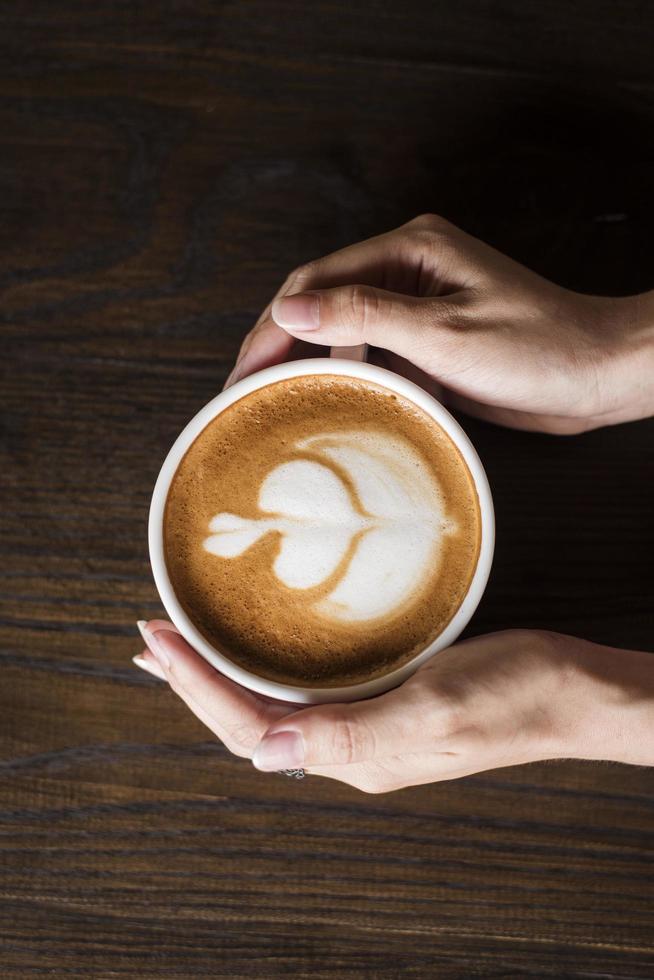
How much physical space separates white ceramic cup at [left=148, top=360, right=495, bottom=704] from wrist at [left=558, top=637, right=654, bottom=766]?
16cm

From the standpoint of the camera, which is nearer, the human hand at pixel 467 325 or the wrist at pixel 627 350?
the human hand at pixel 467 325

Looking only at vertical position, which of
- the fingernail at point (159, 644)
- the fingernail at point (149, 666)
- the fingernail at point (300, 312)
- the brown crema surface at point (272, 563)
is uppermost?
the fingernail at point (300, 312)

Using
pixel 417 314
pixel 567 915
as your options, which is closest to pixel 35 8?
pixel 417 314

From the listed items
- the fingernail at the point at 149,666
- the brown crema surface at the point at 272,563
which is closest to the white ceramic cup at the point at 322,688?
the brown crema surface at the point at 272,563

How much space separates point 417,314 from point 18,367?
537 millimetres

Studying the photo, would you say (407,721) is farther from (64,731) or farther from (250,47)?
(250,47)

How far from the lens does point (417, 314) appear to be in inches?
34.0

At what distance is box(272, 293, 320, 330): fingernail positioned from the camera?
A: 0.85 m

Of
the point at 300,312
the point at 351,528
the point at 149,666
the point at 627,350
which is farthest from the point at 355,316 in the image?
the point at 149,666

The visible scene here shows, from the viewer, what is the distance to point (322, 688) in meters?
0.83

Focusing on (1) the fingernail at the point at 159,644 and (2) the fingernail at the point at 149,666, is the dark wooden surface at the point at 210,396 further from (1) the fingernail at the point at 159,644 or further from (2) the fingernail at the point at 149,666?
(1) the fingernail at the point at 159,644

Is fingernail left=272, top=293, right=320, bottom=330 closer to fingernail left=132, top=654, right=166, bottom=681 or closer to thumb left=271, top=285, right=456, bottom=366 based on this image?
thumb left=271, top=285, right=456, bottom=366

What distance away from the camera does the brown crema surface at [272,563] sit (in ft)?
2.76

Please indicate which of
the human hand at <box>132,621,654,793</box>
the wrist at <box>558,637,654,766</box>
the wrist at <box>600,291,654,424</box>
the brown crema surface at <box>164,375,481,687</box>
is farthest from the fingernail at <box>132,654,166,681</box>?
the wrist at <box>600,291,654,424</box>
